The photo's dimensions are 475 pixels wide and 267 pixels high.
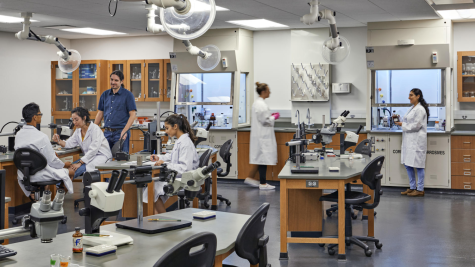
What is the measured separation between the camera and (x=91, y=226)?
2080 millimetres

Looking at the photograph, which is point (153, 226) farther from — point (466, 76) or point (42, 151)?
point (466, 76)

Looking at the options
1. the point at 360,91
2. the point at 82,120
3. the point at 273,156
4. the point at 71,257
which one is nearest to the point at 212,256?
the point at 71,257

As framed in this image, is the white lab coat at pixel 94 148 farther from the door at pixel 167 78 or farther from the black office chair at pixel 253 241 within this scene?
the black office chair at pixel 253 241

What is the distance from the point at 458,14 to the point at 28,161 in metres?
5.91

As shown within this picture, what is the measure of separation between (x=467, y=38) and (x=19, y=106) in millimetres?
7674

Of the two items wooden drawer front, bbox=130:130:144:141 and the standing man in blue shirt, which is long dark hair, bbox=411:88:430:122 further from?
wooden drawer front, bbox=130:130:144:141

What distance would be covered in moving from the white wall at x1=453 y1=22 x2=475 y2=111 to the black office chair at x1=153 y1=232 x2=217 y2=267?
6.68 metres

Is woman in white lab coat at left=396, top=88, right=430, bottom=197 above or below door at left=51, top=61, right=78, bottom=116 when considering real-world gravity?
below

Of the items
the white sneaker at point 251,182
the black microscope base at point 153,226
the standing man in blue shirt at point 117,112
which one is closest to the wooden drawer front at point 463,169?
the white sneaker at point 251,182

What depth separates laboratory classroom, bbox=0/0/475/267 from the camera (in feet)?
7.75

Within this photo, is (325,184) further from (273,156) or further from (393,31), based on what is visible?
(393,31)

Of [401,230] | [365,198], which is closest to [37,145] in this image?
[365,198]

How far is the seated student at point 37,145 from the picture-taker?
4898 mm

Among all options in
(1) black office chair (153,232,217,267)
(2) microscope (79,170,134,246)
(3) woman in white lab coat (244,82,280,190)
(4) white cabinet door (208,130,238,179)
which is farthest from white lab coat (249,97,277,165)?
(1) black office chair (153,232,217,267)
